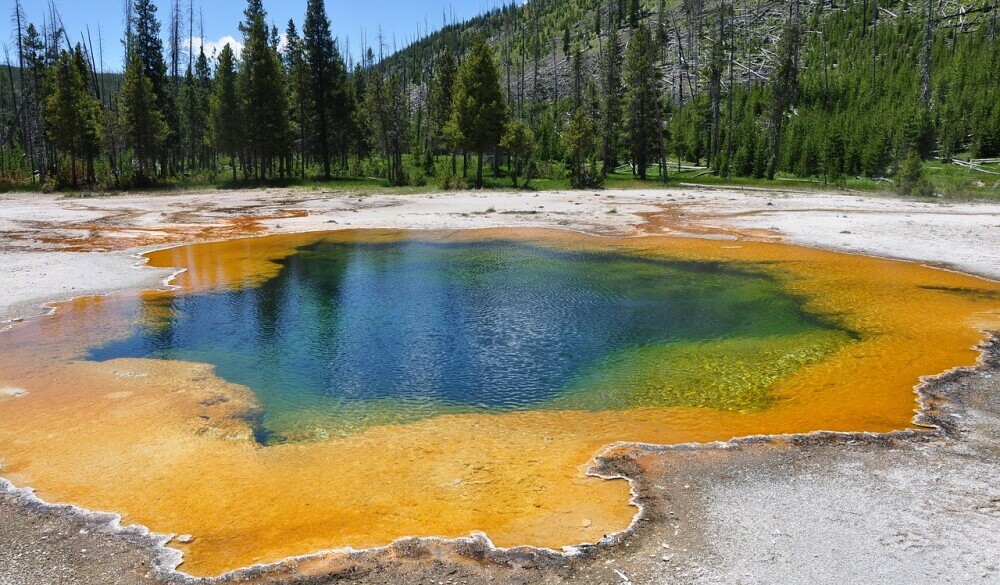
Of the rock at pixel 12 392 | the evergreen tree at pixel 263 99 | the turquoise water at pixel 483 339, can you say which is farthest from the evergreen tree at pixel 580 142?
the rock at pixel 12 392

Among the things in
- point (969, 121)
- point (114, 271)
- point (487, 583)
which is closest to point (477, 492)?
point (487, 583)

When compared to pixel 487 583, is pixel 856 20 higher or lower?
higher

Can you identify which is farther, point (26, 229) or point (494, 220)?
point (494, 220)

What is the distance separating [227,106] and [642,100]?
34882mm

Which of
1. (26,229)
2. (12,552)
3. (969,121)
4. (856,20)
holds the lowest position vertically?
(12,552)

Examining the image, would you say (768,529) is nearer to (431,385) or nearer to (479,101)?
(431,385)

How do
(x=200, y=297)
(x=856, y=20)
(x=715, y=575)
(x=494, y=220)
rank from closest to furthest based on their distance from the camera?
(x=715, y=575)
(x=200, y=297)
(x=494, y=220)
(x=856, y=20)

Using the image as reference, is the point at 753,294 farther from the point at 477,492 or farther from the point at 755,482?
the point at 477,492

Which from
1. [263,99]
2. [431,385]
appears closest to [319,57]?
[263,99]

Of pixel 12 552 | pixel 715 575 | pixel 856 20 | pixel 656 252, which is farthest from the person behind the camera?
pixel 856 20

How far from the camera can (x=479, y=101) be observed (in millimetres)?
49938

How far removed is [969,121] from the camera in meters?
59.4

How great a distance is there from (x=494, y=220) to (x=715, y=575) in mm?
28110

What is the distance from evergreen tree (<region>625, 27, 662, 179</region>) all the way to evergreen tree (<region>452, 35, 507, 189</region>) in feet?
40.4
